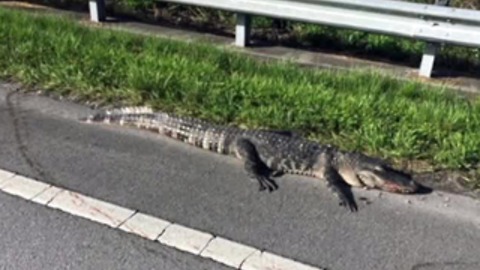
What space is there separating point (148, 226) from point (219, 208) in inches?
18.4

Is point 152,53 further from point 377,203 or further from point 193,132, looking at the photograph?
point 377,203

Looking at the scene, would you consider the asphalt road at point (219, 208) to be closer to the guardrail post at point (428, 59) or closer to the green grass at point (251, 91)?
the green grass at point (251, 91)

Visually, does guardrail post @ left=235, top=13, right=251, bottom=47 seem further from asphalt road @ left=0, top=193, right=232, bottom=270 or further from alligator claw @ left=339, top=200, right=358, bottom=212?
asphalt road @ left=0, top=193, right=232, bottom=270

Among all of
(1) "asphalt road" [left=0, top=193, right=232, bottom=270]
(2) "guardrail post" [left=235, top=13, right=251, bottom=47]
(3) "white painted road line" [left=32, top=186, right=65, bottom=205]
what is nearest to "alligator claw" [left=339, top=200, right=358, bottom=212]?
(1) "asphalt road" [left=0, top=193, right=232, bottom=270]

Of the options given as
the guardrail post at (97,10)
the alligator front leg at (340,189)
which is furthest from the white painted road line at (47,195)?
the guardrail post at (97,10)

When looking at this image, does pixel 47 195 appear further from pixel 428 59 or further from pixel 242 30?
pixel 428 59

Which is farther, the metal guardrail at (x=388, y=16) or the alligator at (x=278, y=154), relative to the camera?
the metal guardrail at (x=388, y=16)

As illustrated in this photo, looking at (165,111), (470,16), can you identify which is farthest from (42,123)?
(470,16)

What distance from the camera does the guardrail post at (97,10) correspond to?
7.37m

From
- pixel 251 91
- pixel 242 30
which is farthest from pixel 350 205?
pixel 242 30

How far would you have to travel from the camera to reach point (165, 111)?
16.1ft

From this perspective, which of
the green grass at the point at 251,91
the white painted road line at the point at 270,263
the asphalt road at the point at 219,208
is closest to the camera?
the white painted road line at the point at 270,263

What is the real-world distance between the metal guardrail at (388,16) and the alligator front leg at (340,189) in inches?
89.5

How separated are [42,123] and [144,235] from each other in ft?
6.01
